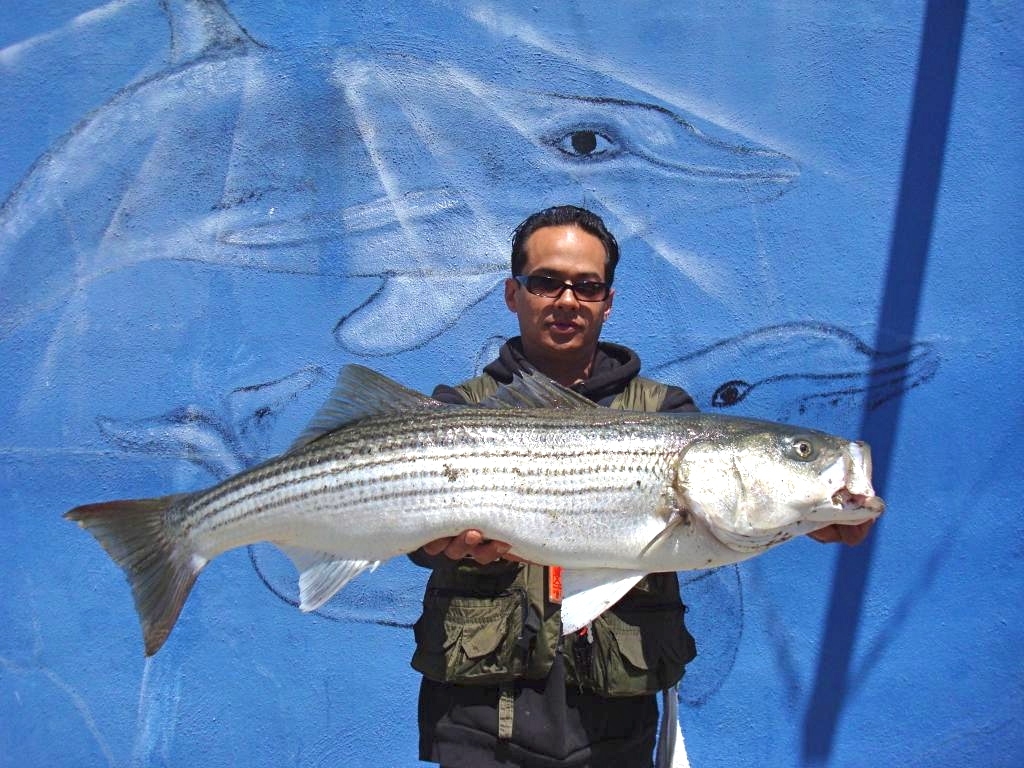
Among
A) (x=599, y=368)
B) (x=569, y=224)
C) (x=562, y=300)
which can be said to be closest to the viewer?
(x=562, y=300)

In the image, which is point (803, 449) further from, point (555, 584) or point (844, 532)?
point (555, 584)

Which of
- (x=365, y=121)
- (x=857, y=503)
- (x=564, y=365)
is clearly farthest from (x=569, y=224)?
(x=365, y=121)

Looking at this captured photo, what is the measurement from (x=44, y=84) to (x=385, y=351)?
219 centimetres

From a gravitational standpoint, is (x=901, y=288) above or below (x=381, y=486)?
below

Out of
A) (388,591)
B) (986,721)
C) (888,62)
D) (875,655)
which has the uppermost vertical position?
(888,62)

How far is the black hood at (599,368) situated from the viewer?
9.25 ft

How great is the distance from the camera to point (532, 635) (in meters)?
2.52

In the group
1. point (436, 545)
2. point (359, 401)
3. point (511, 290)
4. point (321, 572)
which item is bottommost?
point (321, 572)

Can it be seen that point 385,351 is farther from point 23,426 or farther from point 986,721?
point 986,721

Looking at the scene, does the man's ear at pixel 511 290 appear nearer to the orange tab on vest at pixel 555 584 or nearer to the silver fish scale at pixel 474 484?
the silver fish scale at pixel 474 484

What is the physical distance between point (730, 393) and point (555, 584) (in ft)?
5.98

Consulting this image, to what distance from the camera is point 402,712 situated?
13.5 feet

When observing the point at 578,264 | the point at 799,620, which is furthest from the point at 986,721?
the point at 578,264

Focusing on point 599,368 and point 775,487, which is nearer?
point 775,487
